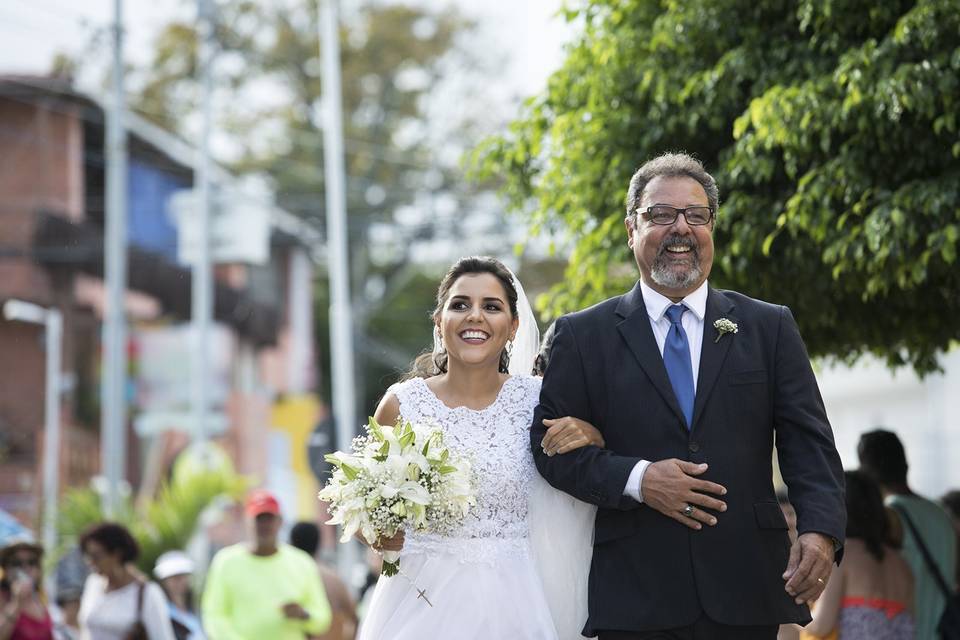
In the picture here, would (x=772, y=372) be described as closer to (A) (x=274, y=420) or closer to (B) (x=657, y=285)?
(B) (x=657, y=285)

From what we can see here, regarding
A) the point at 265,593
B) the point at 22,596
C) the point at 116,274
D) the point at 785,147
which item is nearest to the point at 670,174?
the point at 785,147

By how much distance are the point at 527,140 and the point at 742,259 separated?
224 centimetres

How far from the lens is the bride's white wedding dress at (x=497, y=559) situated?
6613 millimetres

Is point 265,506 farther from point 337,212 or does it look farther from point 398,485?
point 337,212

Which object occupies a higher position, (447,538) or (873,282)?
(873,282)

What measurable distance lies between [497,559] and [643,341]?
1290 millimetres

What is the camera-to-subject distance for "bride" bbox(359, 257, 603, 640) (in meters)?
6.62

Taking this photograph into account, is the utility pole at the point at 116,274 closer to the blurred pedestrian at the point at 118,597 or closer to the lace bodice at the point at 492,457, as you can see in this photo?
the blurred pedestrian at the point at 118,597

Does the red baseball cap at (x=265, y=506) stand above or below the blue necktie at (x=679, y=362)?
below

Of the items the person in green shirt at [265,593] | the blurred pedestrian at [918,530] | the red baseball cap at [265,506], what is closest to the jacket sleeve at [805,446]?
the blurred pedestrian at [918,530]

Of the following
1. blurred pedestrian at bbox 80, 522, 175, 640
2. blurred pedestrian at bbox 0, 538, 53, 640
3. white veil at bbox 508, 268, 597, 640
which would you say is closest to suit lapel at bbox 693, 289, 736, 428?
white veil at bbox 508, 268, 597, 640

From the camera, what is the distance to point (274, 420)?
51.8m

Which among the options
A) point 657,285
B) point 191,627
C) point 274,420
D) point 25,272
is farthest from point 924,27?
point 274,420

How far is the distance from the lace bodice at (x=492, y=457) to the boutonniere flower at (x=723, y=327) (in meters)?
1.22
